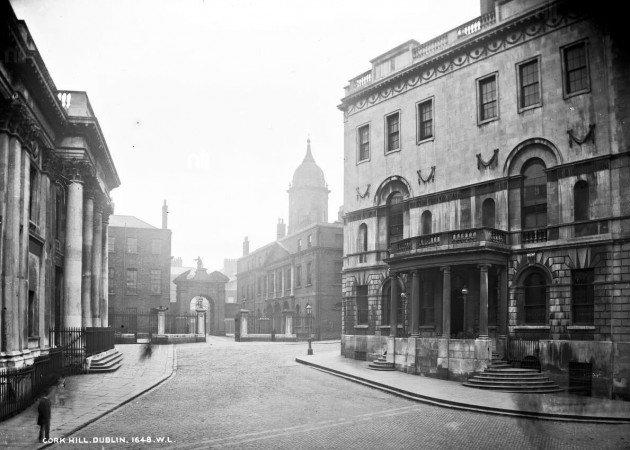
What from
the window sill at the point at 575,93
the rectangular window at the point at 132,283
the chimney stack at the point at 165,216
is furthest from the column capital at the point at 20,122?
the chimney stack at the point at 165,216

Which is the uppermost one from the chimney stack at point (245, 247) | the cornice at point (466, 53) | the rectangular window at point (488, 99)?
the cornice at point (466, 53)

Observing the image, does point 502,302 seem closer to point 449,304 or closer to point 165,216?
point 449,304

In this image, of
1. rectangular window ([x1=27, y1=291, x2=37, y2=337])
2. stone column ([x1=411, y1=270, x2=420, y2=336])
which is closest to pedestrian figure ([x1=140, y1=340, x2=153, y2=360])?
rectangular window ([x1=27, y1=291, x2=37, y2=337])

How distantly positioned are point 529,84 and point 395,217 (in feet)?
30.0

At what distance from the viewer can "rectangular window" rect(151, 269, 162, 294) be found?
6050 centimetres

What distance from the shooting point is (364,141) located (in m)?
33.6

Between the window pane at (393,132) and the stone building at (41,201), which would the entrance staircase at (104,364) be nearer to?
the stone building at (41,201)

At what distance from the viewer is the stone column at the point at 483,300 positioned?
77.6 ft

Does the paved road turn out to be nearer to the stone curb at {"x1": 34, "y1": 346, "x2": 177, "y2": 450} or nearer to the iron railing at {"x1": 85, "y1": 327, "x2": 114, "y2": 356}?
the stone curb at {"x1": 34, "y1": 346, "x2": 177, "y2": 450}

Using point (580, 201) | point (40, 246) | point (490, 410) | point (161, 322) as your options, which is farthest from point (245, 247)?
point (490, 410)

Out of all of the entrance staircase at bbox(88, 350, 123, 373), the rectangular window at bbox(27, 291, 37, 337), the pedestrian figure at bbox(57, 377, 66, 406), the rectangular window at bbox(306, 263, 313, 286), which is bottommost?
the entrance staircase at bbox(88, 350, 123, 373)

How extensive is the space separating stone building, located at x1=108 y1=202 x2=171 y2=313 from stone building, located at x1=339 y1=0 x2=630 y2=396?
3313 centimetres

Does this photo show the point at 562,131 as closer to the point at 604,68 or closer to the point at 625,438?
the point at 604,68

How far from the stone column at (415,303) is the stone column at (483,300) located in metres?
2.94
